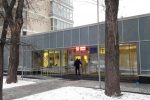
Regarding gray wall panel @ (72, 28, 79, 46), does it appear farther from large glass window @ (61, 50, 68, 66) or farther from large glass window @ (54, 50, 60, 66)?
large glass window @ (54, 50, 60, 66)

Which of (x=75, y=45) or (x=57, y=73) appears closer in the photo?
(x=75, y=45)

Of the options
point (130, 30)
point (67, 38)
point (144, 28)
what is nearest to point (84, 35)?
point (67, 38)

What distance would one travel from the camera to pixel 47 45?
26.7m

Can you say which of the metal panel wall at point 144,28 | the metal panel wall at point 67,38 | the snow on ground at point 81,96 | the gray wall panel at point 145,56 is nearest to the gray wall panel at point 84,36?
the metal panel wall at point 67,38

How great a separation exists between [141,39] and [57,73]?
9.95 m

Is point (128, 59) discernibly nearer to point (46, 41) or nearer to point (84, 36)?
point (84, 36)

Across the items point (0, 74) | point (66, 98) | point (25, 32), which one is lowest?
point (66, 98)

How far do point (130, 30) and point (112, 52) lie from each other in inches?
249

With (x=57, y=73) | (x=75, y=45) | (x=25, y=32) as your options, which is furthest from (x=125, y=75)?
(x=25, y=32)

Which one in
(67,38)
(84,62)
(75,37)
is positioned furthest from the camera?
(84,62)

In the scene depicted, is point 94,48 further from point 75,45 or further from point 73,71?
point 73,71

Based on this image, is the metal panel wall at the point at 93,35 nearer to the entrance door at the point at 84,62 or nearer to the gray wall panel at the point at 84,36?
the gray wall panel at the point at 84,36

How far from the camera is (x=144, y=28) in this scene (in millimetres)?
18781

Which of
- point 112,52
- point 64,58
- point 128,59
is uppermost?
point 112,52
